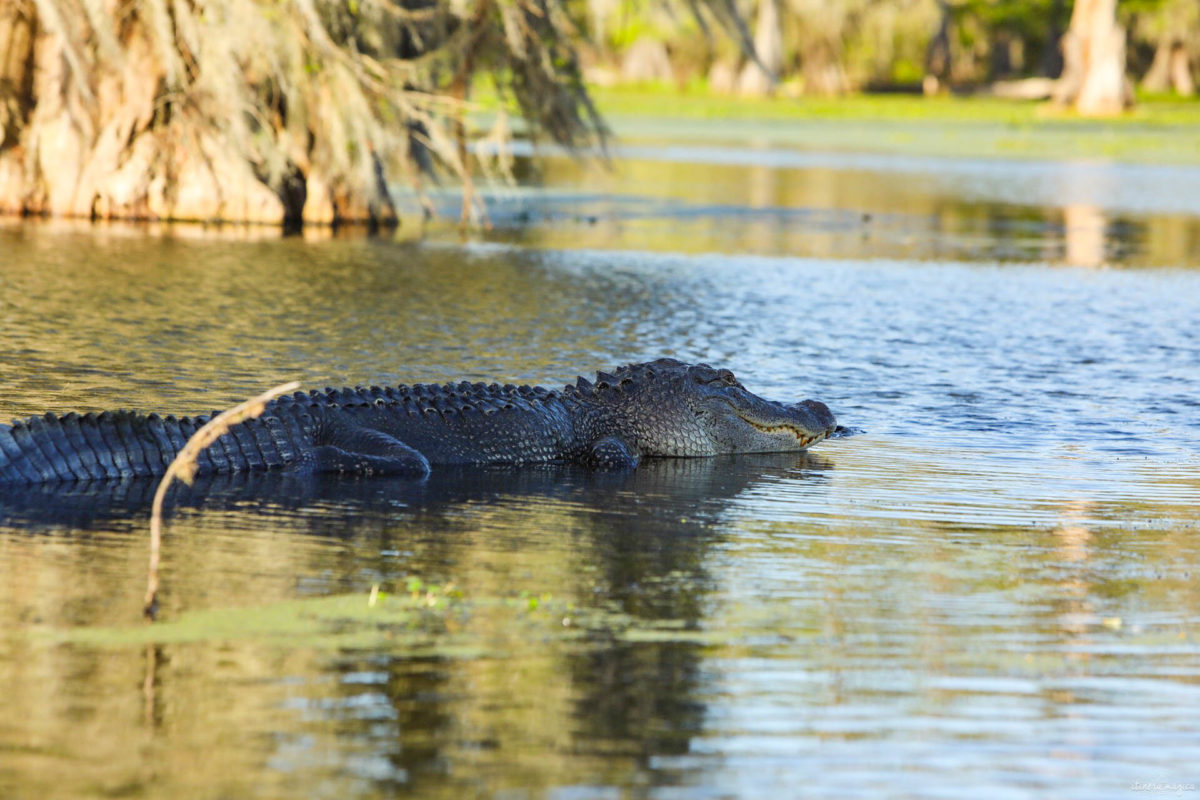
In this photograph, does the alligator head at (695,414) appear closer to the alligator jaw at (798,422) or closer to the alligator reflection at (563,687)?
the alligator jaw at (798,422)

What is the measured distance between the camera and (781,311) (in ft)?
54.1

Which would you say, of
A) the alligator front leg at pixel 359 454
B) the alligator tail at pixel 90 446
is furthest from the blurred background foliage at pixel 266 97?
the alligator tail at pixel 90 446

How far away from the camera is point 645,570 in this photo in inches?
280

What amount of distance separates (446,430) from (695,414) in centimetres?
160

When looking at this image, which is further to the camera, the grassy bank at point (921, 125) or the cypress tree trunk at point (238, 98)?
the grassy bank at point (921, 125)

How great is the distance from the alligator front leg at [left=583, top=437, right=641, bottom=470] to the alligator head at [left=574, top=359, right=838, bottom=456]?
25cm

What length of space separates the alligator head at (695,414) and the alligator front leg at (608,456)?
25 centimetres

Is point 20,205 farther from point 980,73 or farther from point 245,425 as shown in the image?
point 980,73

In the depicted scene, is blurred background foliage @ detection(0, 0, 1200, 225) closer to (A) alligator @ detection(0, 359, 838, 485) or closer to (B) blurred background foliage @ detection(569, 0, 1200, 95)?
(A) alligator @ detection(0, 359, 838, 485)

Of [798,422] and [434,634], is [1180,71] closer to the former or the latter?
[798,422]

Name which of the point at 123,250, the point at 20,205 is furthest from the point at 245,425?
the point at 20,205

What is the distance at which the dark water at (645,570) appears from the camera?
487cm

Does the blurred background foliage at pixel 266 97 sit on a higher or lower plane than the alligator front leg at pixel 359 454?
higher

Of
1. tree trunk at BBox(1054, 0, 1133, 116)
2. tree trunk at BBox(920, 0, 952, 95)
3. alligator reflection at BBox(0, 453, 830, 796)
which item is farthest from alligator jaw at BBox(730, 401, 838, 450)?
tree trunk at BBox(920, 0, 952, 95)
